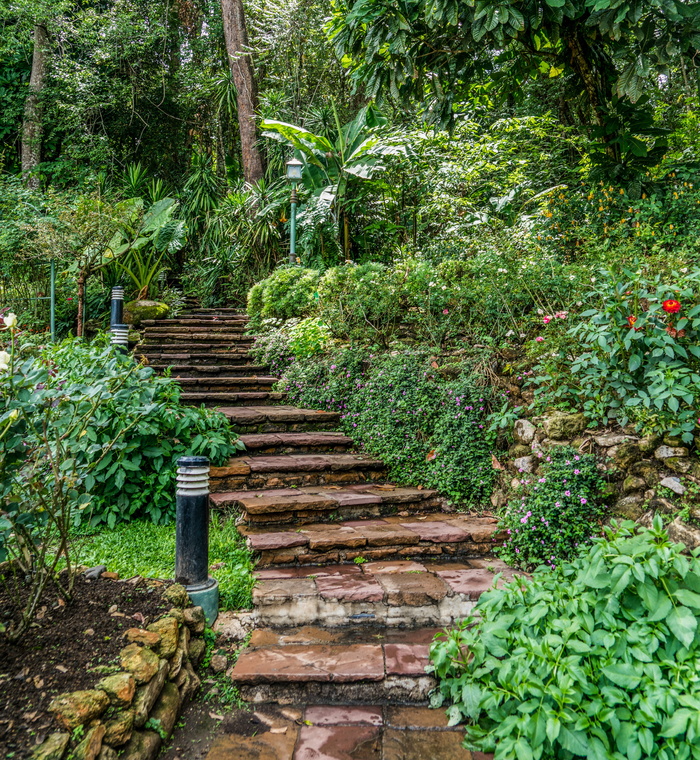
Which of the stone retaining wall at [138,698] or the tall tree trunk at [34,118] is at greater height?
the tall tree trunk at [34,118]

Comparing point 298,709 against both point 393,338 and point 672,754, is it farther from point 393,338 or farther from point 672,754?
point 393,338

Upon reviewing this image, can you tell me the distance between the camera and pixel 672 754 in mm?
1800

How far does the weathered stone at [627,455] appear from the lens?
3.15 metres

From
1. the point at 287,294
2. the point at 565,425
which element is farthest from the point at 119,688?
the point at 287,294

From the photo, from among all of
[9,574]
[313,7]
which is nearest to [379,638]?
[9,574]

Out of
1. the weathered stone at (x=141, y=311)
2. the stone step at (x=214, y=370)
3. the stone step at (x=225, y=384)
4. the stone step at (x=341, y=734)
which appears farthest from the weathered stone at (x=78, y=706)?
the weathered stone at (x=141, y=311)

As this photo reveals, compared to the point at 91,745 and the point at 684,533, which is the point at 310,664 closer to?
the point at 91,745

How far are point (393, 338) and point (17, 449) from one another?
401 centimetres

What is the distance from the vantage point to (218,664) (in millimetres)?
2559

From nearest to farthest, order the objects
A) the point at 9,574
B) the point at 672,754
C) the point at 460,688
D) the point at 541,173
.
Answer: the point at 672,754 < the point at 460,688 < the point at 9,574 < the point at 541,173

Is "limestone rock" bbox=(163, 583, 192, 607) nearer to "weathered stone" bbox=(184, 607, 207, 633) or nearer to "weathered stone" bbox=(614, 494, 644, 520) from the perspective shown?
"weathered stone" bbox=(184, 607, 207, 633)

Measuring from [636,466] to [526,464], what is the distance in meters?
0.74

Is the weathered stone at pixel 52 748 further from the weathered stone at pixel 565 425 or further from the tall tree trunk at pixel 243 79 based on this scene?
the tall tree trunk at pixel 243 79

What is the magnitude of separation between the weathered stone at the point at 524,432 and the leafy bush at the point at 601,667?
1.53 meters
